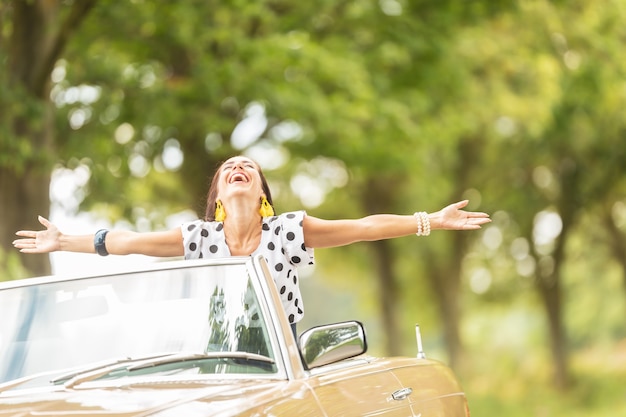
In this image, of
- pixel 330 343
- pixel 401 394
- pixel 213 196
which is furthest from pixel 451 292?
pixel 330 343

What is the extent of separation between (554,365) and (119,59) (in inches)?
704

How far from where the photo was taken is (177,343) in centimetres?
464

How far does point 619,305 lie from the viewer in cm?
4675

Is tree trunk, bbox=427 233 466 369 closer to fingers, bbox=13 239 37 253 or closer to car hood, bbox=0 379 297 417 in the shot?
fingers, bbox=13 239 37 253

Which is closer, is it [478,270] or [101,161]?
[101,161]

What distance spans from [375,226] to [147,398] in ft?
6.68

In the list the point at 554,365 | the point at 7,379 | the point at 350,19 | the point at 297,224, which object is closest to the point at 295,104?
the point at 350,19

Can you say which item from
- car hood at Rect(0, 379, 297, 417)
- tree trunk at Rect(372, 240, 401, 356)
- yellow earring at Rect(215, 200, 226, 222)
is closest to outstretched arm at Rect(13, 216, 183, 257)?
yellow earring at Rect(215, 200, 226, 222)

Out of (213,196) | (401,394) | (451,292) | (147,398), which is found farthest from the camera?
(451,292)

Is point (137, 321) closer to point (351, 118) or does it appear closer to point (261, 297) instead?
point (261, 297)

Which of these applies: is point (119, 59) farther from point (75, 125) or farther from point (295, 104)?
point (295, 104)

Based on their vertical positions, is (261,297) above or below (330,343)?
above

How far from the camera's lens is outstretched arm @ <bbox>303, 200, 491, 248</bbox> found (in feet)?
18.9

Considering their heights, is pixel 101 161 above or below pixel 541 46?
below
